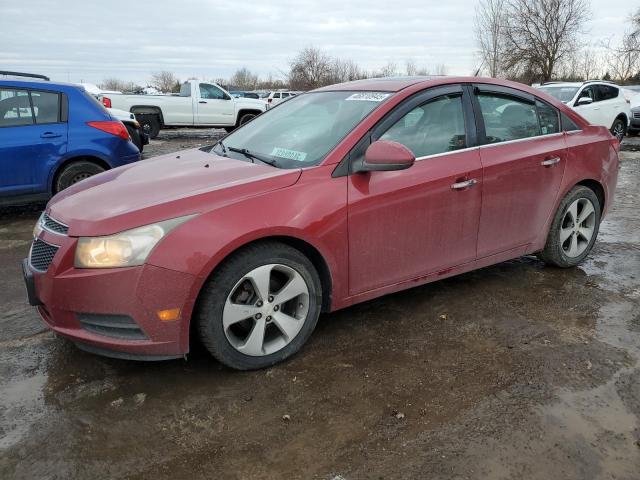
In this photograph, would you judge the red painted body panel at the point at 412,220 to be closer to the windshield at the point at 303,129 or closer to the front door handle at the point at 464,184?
the front door handle at the point at 464,184

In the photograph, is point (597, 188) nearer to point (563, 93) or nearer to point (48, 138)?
point (48, 138)

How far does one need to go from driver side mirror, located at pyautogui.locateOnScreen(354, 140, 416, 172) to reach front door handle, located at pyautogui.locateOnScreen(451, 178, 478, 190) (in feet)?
1.71

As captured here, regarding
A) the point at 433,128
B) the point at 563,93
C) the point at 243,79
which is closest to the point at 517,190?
the point at 433,128

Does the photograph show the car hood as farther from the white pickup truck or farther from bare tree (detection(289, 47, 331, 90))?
bare tree (detection(289, 47, 331, 90))

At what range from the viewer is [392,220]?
10.3ft

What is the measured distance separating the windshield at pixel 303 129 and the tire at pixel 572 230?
5.98ft

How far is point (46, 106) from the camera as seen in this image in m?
5.98

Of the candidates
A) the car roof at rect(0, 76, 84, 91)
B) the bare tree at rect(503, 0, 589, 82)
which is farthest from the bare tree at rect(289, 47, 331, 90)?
the car roof at rect(0, 76, 84, 91)

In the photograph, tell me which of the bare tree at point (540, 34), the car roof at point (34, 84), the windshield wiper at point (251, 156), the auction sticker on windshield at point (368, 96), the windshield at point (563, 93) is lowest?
the windshield wiper at point (251, 156)

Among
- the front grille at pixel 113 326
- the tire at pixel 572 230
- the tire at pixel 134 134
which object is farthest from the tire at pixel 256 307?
the tire at pixel 134 134

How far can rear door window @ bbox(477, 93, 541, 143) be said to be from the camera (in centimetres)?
366

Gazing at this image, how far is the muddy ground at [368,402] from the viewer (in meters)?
2.20

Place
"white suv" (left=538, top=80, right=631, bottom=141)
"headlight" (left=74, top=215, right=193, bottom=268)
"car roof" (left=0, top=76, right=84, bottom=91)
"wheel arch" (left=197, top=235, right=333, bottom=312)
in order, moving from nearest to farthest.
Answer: "headlight" (left=74, top=215, right=193, bottom=268) < "wheel arch" (left=197, top=235, right=333, bottom=312) < "car roof" (left=0, top=76, right=84, bottom=91) < "white suv" (left=538, top=80, right=631, bottom=141)

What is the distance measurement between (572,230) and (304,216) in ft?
8.47
